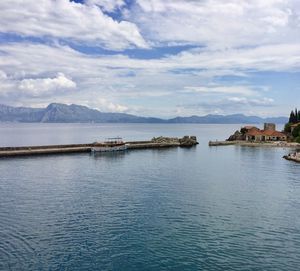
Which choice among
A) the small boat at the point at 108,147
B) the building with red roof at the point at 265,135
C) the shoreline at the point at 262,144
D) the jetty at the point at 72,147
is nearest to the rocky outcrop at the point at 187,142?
the jetty at the point at 72,147

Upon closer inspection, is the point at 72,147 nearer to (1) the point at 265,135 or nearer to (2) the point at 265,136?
(2) the point at 265,136

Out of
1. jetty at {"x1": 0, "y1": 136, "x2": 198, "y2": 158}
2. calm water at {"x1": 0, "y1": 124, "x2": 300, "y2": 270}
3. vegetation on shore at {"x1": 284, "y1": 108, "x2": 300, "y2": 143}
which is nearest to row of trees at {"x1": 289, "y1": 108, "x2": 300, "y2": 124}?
vegetation on shore at {"x1": 284, "y1": 108, "x2": 300, "y2": 143}

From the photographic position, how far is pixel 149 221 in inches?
1588

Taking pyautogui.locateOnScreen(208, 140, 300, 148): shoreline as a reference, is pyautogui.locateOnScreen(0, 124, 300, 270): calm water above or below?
below

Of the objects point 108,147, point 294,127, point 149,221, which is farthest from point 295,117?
point 149,221

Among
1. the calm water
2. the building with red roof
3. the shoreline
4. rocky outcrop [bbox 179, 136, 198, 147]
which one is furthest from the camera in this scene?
the building with red roof

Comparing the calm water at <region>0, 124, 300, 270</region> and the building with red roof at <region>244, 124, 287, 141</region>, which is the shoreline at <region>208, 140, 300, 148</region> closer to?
the building with red roof at <region>244, 124, 287, 141</region>

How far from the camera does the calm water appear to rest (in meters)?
30.9

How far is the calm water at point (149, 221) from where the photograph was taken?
30.9m

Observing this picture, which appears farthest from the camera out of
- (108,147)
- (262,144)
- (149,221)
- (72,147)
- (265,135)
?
(265,135)

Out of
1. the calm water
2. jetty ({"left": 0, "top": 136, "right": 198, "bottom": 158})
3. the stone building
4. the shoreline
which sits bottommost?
the calm water

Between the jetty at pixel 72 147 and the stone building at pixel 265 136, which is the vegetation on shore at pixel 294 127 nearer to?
the stone building at pixel 265 136

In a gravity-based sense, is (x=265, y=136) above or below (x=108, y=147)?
above

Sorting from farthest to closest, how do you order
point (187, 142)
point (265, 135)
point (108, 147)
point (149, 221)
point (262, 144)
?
1. point (265, 135)
2. point (187, 142)
3. point (262, 144)
4. point (108, 147)
5. point (149, 221)
